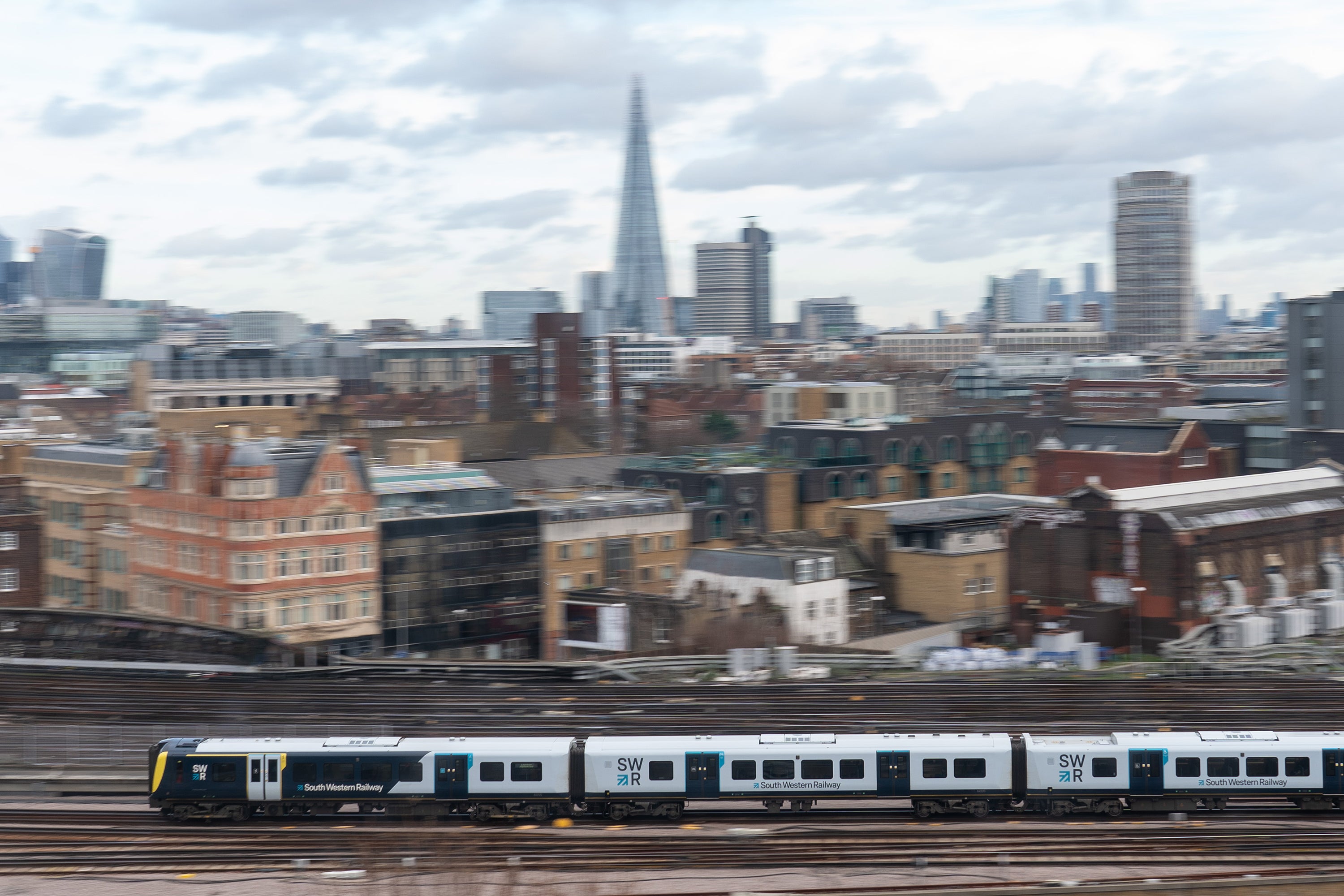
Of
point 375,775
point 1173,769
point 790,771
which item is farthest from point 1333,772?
point 375,775

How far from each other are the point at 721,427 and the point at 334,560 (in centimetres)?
8568

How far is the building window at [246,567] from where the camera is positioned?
4844cm

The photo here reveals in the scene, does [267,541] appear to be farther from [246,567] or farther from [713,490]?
[713,490]

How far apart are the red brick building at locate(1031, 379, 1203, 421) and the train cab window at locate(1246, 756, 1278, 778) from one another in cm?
11878

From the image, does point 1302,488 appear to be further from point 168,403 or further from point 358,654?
point 168,403

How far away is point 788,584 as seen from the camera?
173 feet

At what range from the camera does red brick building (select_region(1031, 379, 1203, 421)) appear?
146 m

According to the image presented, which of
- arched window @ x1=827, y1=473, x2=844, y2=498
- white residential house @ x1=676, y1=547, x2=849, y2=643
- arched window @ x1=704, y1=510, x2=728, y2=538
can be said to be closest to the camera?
white residential house @ x1=676, y1=547, x2=849, y2=643

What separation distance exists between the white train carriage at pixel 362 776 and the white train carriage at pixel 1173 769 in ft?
30.1

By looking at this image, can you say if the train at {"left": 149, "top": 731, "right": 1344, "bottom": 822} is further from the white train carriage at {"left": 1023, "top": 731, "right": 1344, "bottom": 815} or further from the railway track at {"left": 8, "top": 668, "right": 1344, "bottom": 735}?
the railway track at {"left": 8, "top": 668, "right": 1344, "bottom": 735}

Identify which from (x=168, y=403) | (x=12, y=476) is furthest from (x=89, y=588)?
(x=168, y=403)

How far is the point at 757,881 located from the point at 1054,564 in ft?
112

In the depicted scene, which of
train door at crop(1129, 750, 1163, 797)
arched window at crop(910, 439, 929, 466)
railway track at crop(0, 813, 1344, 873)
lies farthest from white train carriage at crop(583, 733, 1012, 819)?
Answer: arched window at crop(910, 439, 929, 466)

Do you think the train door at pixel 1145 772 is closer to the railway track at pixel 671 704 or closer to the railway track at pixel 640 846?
the railway track at pixel 640 846
